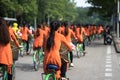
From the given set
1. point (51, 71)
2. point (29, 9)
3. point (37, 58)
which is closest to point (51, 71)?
point (51, 71)

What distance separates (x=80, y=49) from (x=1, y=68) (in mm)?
12626

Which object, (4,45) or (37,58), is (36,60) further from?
(4,45)

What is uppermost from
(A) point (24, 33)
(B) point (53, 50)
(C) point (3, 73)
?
(B) point (53, 50)

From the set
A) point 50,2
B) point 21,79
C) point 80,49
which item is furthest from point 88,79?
point 50,2

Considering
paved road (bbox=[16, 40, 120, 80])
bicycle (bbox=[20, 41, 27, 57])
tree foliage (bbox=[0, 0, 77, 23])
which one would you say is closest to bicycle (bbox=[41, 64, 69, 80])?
paved road (bbox=[16, 40, 120, 80])

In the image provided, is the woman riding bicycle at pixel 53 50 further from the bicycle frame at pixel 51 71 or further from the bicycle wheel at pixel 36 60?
the bicycle wheel at pixel 36 60

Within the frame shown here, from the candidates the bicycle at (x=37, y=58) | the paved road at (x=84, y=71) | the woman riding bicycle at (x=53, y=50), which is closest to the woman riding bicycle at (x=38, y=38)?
the bicycle at (x=37, y=58)

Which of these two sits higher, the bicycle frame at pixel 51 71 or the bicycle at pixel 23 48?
the bicycle frame at pixel 51 71

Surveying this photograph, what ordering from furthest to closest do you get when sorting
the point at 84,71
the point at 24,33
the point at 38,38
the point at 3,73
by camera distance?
the point at 24,33, the point at 38,38, the point at 84,71, the point at 3,73

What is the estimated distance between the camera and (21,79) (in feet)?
43.2

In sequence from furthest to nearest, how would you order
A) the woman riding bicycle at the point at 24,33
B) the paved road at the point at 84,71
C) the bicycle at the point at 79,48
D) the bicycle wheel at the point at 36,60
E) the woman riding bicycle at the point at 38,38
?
1. the woman riding bicycle at the point at 24,33
2. the bicycle at the point at 79,48
3. the woman riding bicycle at the point at 38,38
4. the bicycle wheel at the point at 36,60
5. the paved road at the point at 84,71

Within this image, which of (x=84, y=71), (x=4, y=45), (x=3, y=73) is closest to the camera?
(x=4, y=45)

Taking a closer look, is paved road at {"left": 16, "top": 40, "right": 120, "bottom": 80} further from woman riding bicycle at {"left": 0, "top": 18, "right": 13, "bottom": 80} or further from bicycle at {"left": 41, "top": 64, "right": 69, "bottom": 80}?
bicycle at {"left": 41, "top": 64, "right": 69, "bottom": 80}

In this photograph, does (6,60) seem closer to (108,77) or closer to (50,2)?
(108,77)
